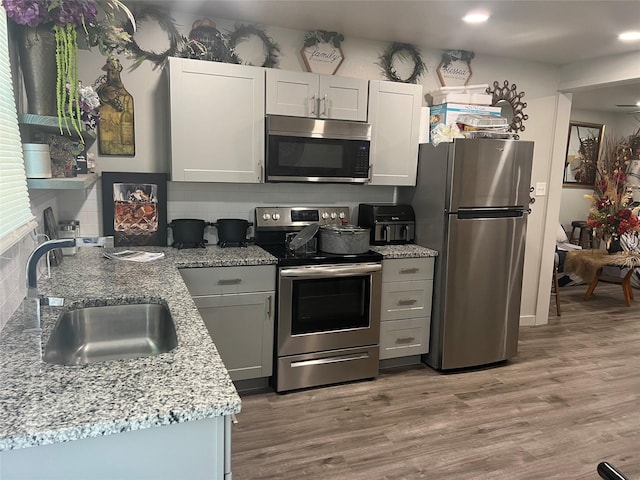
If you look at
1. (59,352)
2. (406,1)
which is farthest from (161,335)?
(406,1)

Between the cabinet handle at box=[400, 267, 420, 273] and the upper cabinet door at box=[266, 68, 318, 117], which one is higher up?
the upper cabinet door at box=[266, 68, 318, 117]

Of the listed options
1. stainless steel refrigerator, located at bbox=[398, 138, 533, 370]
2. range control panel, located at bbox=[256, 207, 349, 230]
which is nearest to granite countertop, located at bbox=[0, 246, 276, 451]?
range control panel, located at bbox=[256, 207, 349, 230]

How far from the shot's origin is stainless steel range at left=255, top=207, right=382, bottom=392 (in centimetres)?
307

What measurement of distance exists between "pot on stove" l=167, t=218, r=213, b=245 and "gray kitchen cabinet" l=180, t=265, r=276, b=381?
16.5 inches

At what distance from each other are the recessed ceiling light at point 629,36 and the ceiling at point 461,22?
0.05m

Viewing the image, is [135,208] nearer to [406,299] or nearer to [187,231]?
[187,231]

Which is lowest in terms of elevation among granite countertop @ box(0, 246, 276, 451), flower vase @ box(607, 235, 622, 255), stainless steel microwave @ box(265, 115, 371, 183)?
flower vase @ box(607, 235, 622, 255)

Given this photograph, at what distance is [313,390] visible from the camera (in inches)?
125

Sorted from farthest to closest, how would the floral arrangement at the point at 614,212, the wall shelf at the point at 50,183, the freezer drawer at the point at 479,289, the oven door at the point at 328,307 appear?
the floral arrangement at the point at 614,212 < the freezer drawer at the point at 479,289 < the oven door at the point at 328,307 < the wall shelf at the point at 50,183

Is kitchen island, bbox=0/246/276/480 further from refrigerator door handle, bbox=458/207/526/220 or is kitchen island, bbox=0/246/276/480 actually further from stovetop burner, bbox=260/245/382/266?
refrigerator door handle, bbox=458/207/526/220

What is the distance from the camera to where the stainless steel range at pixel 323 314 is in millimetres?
3068

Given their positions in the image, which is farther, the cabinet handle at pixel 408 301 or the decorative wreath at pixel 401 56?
the decorative wreath at pixel 401 56

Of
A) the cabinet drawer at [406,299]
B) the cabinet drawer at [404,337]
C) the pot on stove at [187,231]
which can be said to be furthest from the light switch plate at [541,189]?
the pot on stove at [187,231]

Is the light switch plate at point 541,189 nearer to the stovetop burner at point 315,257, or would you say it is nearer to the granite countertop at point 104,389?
the stovetop burner at point 315,257
